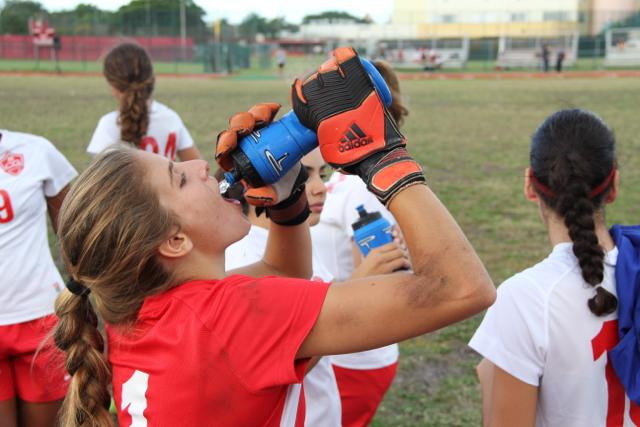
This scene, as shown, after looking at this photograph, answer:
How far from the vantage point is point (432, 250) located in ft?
5.23

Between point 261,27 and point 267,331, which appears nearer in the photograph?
point 267,331

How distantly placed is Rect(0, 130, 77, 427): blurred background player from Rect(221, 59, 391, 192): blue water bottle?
161cm

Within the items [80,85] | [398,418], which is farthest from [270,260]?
[80,85]

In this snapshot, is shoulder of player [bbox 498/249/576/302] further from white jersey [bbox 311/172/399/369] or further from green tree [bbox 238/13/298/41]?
green tree [bbox 238/13/298/41]

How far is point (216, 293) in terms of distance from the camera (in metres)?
1.73

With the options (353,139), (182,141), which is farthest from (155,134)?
(353,139)

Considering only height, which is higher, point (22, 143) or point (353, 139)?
point (353, 139)

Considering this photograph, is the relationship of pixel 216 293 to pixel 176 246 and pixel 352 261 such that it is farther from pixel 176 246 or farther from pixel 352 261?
pixel 352 261

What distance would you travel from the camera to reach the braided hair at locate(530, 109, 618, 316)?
7.07 feet

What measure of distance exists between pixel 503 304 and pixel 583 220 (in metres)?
0.36

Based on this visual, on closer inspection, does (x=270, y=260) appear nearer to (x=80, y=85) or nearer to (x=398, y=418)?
(x=398, y=418)

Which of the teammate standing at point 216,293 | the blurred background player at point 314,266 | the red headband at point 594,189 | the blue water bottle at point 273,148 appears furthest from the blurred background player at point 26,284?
the red headband at point 594,189

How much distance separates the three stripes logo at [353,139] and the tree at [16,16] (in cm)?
5740

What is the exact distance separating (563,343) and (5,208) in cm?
252
